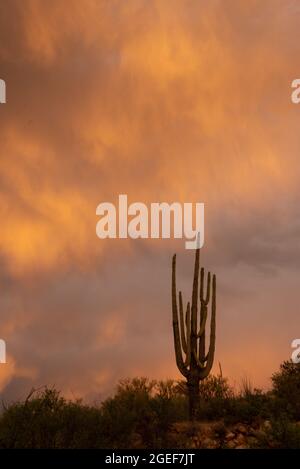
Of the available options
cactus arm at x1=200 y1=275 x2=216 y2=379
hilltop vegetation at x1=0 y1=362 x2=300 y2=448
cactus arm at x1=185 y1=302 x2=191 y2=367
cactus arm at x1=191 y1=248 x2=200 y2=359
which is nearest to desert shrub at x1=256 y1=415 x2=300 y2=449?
hilltop vegetation at x1=0 y1=362 x2=300 y2=448

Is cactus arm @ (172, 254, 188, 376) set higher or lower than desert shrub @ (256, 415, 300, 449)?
higher

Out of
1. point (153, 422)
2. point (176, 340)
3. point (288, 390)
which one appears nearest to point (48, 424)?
point (153, 422)

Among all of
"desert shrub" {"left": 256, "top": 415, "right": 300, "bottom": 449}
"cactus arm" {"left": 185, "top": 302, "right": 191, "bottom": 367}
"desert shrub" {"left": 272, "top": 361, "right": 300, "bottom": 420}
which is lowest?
"desert shrub" {"left": 256, "top": 415, "right": 300, "bottom": 449}

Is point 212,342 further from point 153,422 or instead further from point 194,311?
point 153,422

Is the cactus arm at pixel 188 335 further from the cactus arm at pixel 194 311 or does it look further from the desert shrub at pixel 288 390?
the desert shrub at pixel 288 390

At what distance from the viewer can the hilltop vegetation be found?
39.6ft

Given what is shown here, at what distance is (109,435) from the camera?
1275 cm

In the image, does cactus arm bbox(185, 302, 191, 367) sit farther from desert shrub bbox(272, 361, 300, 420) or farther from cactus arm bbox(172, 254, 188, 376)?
desert shrub bbox(272, 361, 300, 420)

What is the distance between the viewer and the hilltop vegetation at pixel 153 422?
12078mm

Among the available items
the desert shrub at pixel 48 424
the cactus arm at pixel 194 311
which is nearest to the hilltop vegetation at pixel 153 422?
the desert shrub at pixel 48 424

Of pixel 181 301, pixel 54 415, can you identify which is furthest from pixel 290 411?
pixel 54 415

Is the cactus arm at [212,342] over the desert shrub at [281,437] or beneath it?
over
